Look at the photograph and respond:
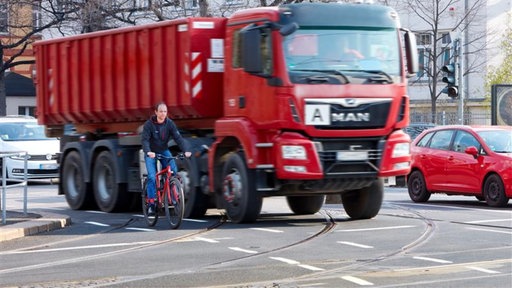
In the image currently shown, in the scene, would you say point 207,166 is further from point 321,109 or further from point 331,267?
point 331,267

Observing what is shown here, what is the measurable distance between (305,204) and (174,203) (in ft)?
10.8

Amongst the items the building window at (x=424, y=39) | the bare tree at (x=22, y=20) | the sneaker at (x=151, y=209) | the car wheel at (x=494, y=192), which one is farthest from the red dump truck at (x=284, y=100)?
the building window at (x=424, y=39)

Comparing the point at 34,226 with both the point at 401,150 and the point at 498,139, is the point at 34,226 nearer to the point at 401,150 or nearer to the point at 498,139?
the point at 401,150

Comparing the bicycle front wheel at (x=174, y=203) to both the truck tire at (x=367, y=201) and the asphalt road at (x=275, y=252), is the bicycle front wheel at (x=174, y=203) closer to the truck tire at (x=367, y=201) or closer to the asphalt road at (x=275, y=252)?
the asphalt road at (x=275, y=252)

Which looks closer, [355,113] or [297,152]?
[297,152]

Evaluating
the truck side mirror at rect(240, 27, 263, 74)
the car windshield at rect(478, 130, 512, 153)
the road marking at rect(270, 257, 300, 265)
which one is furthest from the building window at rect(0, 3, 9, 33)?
the road marking at rect(270, 257, 300, 265)

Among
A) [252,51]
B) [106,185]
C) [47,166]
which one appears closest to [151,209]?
[252,51]

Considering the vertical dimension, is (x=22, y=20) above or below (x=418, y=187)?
above

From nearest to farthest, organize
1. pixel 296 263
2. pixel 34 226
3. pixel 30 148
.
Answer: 1. pixel 296 263
2. pixel 34 226
3. pixel 30 148

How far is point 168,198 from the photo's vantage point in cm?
1631

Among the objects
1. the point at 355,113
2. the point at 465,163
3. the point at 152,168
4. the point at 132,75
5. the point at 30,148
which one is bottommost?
the point at 465,163

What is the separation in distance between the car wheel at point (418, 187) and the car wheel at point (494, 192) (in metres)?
1.97

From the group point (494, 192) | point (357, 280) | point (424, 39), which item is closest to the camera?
point (357, 280)

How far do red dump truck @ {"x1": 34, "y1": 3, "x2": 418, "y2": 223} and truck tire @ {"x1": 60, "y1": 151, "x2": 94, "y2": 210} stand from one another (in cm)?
213
